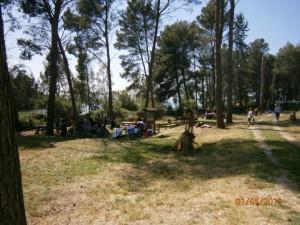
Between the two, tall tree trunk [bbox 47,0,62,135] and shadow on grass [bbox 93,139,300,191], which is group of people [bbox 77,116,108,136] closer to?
tall tree trunk [bbox 47,0,62,135]

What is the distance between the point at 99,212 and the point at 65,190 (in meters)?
2.00

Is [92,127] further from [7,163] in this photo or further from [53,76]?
[7,163]

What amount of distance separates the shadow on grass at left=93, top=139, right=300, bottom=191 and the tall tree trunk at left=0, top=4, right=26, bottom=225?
5.79m

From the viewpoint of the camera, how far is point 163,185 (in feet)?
30.2

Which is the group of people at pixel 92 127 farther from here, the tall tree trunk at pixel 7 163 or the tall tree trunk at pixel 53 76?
the tall tree trunk at pixel 7 163

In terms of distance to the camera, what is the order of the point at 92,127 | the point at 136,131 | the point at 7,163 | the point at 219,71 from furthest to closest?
1. the point at 92,127
2. the point at 219,71
3. the point at 136,131
4. the point at 7,163

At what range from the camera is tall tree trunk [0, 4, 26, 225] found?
3.19 meters

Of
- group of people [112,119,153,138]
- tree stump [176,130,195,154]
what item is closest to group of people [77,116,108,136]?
group of people [112,119,153,138]

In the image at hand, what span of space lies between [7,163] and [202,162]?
9.35m

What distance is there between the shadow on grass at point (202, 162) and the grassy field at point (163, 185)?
0.08 ft

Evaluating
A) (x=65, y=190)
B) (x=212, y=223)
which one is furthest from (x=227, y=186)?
(x=65, y=190)

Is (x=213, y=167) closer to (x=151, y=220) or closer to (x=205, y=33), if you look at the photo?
(x=151, y=220)

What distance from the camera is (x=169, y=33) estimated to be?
46.0 m

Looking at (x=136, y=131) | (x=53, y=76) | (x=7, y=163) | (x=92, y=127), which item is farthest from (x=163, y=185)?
(x=53, y=76)
